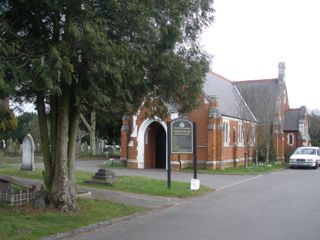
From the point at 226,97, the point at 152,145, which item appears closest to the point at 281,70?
the point at 226,97

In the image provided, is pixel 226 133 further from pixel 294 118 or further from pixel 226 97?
pixel 294 118

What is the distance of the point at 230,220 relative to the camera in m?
12.1

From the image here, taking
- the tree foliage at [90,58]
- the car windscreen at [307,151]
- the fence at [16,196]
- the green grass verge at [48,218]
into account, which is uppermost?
the tree foliage at [90,58]

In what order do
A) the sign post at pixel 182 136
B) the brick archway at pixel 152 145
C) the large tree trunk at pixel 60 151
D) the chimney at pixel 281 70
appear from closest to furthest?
the large tree trunk at pixel 60 151 → the sign post at pixel 182 136 → the brick archway at pixel 152 145 → the chimney at pixel 281 70

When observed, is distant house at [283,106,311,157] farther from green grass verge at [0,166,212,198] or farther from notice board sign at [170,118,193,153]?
green grass verge at [0,166,212,198]

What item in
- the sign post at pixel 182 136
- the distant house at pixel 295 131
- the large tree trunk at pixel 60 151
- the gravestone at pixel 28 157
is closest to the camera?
the large tree trunk at pixel 60 151

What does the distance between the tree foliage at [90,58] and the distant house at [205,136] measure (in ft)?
60.8

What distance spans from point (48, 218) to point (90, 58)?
4145mm

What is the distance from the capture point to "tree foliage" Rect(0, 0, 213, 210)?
31.1 feet

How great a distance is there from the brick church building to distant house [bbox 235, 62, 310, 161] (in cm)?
9

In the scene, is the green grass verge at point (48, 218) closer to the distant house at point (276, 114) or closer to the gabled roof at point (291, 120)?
the distant house at point (276, 114)

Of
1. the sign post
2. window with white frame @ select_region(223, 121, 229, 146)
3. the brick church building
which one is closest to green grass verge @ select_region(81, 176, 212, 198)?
the sign post

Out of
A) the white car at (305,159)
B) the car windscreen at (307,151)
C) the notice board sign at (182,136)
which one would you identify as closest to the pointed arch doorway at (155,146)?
the white car at (305,159)

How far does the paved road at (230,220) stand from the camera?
396 inches
